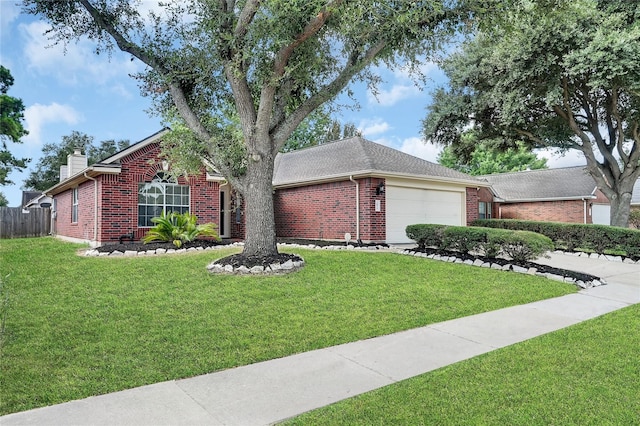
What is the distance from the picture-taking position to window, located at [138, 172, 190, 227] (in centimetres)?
1386

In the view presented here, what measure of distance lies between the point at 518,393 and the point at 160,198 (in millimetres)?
13224

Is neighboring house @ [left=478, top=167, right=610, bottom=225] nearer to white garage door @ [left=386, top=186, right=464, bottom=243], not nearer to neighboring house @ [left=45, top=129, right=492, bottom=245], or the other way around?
neighboring house @ [left=45, top=129, right=492, bottom=245]

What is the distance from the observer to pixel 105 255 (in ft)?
34.9

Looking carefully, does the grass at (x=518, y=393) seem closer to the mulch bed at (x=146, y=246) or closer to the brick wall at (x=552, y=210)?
the mulch bed at (x=146, y=246)

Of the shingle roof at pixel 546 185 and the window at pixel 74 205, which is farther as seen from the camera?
the shingle roof at pixel 546 185

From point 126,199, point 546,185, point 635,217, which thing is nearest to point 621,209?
point 546,185

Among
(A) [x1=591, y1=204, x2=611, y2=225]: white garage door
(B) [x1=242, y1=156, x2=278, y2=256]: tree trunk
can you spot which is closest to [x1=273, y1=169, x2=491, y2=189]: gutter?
(B) [x1=242, y1=156, x2=278, y2=256]: tree trunk

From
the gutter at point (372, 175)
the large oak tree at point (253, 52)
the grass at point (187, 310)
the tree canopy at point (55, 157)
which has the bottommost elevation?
the grass at point (187, 310)

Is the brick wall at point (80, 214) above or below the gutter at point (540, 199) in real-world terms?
below

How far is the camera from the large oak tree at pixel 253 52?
8453mm

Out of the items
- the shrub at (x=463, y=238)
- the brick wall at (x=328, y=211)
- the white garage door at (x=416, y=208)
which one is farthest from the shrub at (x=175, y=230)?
the shrub at (x=463, y=238)

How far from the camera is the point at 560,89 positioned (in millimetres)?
→ 15242

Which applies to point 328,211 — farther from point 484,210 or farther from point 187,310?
point 484,210

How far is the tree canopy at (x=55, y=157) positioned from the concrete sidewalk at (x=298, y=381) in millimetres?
42207
